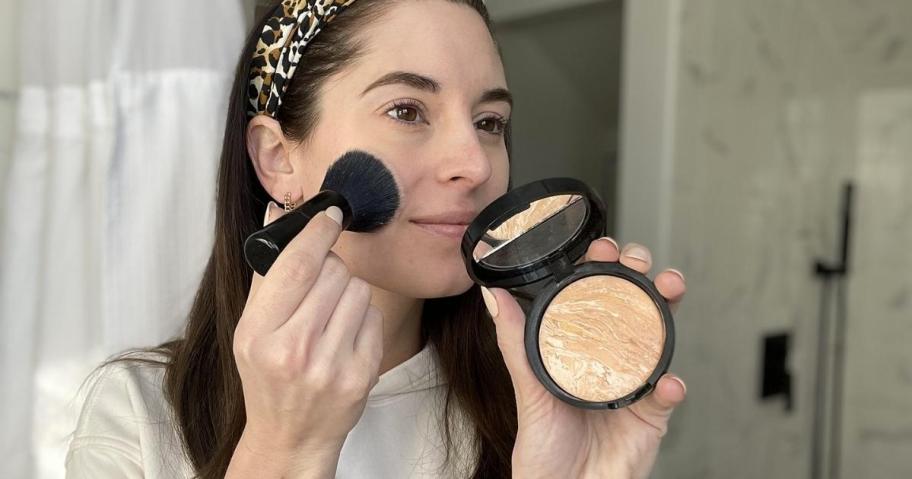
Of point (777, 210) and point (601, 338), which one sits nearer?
point (601, 338)

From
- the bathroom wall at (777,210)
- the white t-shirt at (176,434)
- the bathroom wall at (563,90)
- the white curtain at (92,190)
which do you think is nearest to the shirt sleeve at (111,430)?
the white t-shirt at (176,434)

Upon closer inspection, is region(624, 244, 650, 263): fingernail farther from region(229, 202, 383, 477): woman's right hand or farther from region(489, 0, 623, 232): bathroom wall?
region(489, 0, 623, 232): bathroom wall

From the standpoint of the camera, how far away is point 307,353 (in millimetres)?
505

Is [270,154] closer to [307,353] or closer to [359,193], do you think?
[359,193]

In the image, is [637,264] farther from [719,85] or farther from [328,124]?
[719,85]

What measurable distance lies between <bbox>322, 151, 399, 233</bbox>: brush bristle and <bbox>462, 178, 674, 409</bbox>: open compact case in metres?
0.08

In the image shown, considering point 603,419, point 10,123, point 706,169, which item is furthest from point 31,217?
point 706,169

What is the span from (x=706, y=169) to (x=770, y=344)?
508 millimetres

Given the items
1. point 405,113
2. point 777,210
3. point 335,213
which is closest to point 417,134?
point 405,113

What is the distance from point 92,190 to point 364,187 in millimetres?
513

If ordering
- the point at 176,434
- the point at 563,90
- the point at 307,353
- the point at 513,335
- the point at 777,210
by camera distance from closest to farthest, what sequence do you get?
the point at 307,353
the point at 513,335
the point at 176,434
the point at 777,210
the point at 563,90

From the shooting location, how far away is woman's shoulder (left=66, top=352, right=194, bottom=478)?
70 cm

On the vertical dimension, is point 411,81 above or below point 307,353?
above

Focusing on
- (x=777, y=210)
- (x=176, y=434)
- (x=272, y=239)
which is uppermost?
(x=272, y=239)
